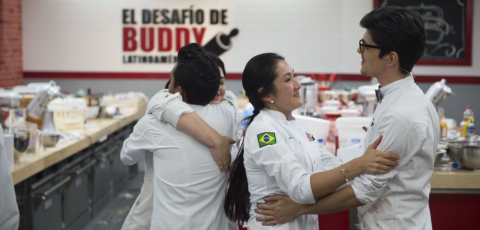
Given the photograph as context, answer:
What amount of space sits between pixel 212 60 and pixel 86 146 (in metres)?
3.20

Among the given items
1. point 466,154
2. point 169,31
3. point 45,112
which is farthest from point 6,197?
point 169,31

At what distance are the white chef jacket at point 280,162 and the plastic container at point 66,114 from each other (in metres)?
3.93

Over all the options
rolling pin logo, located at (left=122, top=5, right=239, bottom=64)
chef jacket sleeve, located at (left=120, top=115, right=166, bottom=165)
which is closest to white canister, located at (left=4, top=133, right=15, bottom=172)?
chef jacket sleeve, located at (left=120, top=115, right=166, bottom=165)

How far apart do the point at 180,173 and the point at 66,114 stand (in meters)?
3.67

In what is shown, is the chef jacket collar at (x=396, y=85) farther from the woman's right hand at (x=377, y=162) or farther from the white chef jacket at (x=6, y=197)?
the white chef jacket at (x=6, y=197)

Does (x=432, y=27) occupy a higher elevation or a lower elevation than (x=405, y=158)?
higher

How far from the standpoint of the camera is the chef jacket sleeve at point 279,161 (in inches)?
81.6

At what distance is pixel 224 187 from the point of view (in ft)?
8.41

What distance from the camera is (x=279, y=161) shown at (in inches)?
82.7

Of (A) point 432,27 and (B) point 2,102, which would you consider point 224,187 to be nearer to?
(B) point 2,102

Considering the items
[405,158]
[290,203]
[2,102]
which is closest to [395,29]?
[405,158]

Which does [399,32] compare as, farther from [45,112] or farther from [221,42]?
[221,42]

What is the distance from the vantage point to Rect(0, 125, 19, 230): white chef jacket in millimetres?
2654

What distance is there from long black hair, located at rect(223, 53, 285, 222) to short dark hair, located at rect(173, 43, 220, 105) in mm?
207
